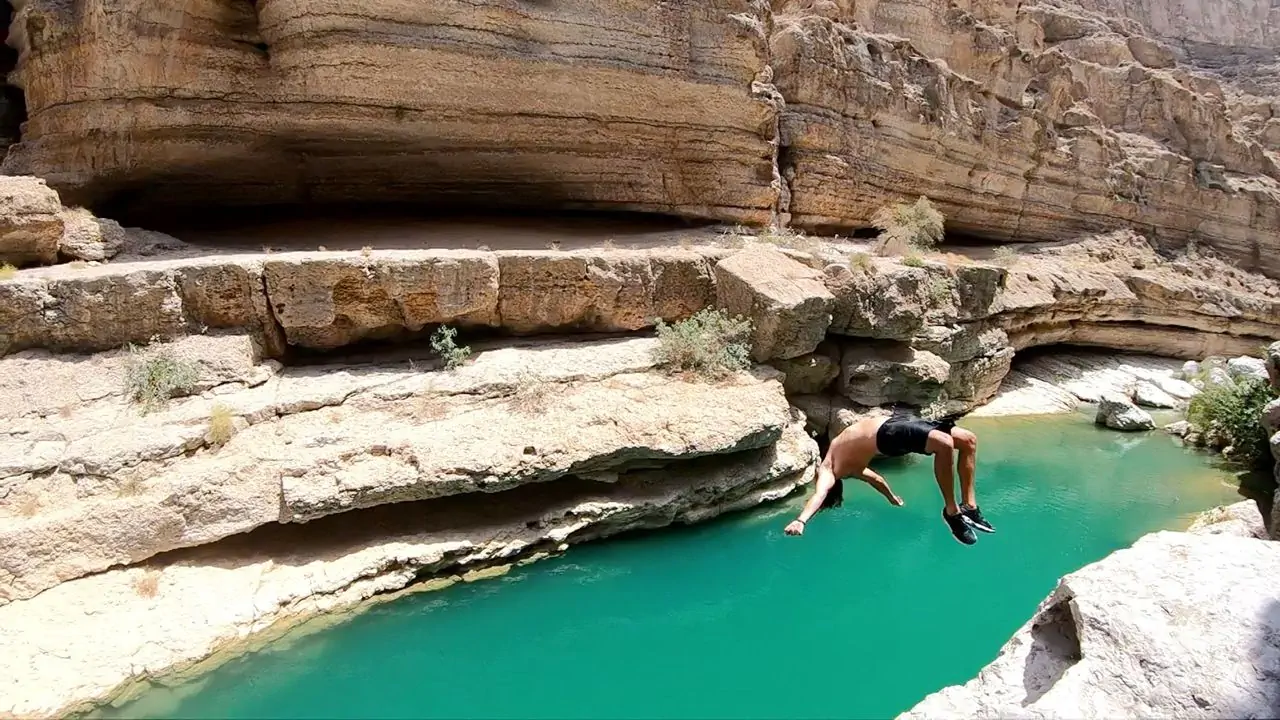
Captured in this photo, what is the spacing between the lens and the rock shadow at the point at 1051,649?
383 centimetres

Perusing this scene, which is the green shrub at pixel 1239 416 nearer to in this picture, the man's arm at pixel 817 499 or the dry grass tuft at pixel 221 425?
the man's arm at pixel 817 499

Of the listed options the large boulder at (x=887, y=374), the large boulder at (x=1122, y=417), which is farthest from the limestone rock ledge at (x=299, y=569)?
the large boulder at (x=1122, y=417)

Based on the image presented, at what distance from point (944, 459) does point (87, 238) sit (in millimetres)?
11382

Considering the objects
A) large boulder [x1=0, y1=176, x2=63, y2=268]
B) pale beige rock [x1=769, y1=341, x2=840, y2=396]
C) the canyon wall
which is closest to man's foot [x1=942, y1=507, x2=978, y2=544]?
pale beige rock [x1=769, y1=341, x2=840, y2=396]

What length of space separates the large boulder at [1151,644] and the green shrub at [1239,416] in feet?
32.3

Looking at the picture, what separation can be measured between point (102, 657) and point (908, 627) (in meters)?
7.73

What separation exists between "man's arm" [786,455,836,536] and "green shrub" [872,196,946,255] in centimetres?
1095

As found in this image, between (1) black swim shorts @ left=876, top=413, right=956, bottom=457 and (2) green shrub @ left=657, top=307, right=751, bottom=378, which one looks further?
(2) green shrub @ left=657, top=307, right=751, bottom=378

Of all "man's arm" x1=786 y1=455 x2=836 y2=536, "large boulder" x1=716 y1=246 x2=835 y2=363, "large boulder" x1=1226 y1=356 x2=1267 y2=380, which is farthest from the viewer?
"large boulder" x1=1226 y1=356 x2=1267 y2=380

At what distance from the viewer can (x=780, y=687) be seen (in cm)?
625

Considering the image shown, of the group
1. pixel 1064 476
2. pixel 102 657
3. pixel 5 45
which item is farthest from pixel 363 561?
pixel 5 45

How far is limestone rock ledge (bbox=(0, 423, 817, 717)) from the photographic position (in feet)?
19.4

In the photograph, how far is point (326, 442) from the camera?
772 cm

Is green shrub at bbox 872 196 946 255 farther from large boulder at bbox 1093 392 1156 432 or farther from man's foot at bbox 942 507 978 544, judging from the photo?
man's foot at bbox 942 507 978 544
